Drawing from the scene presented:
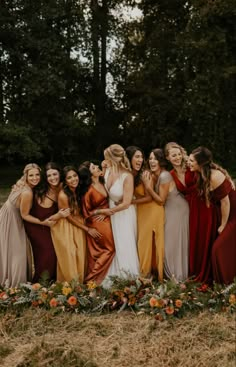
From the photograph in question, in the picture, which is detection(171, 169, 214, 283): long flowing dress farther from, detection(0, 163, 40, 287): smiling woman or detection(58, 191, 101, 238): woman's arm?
detection(0, 163, 40, 287): smiling woman

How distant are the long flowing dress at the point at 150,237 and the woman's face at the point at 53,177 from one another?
3.51 ft

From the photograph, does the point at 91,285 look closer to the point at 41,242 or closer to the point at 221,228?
the point at 41,242

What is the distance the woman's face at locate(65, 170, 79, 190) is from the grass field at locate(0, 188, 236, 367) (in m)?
1.60

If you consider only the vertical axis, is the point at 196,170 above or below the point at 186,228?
above

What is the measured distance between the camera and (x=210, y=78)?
18.3 m

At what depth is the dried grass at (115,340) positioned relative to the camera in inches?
162

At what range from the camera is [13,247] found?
5.66 metres

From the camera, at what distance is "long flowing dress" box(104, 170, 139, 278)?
5.75 metres

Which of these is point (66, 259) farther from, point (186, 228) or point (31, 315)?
point (186, 228)

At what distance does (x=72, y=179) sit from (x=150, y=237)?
126cm

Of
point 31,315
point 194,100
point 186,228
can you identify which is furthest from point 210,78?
point 31,315

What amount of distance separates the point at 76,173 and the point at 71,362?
2455 millimetres

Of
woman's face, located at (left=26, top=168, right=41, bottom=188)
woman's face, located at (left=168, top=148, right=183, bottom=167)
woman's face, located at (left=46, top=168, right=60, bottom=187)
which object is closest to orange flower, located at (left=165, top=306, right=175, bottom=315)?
woman's face, located at (left=168, top=148, right=183, bottom=167)

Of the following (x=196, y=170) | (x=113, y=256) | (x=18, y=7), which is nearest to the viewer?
(x=196, y=170)
